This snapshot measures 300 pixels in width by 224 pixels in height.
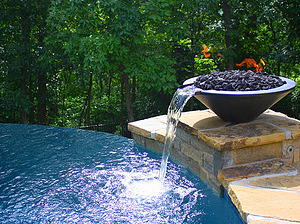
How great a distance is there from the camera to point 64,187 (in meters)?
2.83

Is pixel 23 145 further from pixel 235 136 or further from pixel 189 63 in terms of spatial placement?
pixel 189 63

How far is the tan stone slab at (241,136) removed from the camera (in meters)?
2.46

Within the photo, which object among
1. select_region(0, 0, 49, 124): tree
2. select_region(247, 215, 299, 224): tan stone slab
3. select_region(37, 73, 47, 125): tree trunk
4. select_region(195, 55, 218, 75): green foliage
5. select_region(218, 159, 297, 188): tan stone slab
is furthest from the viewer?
select_region(195, 55, 218, 75): green foliage

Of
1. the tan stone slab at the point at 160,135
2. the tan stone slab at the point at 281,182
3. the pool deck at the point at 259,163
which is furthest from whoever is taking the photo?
the tan stone slab at the point at 160,135

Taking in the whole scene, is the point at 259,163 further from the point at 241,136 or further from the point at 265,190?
the point at 265,190

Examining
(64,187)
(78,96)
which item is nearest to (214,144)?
(64,187)

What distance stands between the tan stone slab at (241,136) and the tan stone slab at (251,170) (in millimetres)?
178

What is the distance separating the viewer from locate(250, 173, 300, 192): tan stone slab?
222 cm

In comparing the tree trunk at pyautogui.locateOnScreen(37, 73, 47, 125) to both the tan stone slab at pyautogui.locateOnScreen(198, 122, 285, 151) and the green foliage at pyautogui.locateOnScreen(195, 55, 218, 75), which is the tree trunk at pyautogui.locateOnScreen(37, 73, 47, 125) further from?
the tan stone slab at pyautogui.locateOnScreen(198, 122, 285, 151)

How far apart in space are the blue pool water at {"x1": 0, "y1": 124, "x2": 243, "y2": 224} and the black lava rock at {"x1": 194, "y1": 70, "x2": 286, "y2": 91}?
914 millimetres

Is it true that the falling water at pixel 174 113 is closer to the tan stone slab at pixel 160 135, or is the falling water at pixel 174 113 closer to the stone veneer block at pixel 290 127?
the tan stone slab at pixel 160 135

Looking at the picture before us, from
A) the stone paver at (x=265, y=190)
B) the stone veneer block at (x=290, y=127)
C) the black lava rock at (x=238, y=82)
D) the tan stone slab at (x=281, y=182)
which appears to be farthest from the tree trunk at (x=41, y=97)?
the tan stone slab at (x=281, y=182)

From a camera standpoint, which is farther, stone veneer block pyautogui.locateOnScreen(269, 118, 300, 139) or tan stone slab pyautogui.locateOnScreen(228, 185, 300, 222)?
stone veneer block pyautogui.locateOnScreen(269, 118, 300, 139)

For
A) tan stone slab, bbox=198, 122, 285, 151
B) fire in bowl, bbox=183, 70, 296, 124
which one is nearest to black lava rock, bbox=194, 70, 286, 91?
fire in bowl, bbox=183, 70, 296, 124
